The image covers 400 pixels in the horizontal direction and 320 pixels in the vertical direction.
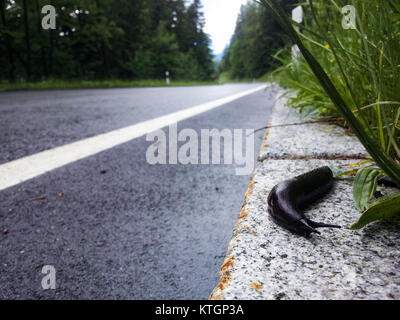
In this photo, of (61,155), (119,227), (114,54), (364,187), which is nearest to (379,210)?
(364,187)

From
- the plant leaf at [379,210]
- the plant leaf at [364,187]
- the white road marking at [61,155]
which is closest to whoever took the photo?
the plant leaf at [379,210]

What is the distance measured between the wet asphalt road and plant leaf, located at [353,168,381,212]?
0.51 meters

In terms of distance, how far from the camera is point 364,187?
868 millimetres

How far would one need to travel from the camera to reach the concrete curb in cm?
55

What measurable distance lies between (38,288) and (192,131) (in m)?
2.29

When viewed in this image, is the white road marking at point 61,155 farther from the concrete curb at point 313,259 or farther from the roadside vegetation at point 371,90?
the roadside vegetation at point 371,90

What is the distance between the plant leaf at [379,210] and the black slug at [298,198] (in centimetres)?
7

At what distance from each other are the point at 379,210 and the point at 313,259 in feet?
0.70

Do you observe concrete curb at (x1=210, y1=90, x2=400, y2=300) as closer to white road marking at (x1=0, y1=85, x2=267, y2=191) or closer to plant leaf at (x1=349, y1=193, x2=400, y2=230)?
plant leaf at (x1=349, y1=193, x2=400, y2=230)

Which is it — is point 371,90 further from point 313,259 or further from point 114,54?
point 114,54

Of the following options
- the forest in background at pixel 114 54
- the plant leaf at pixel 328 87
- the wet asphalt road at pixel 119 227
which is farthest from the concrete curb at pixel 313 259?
the forest in background at pixel 114 54

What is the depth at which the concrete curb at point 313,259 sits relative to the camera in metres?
0.55

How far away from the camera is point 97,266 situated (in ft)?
3.36
